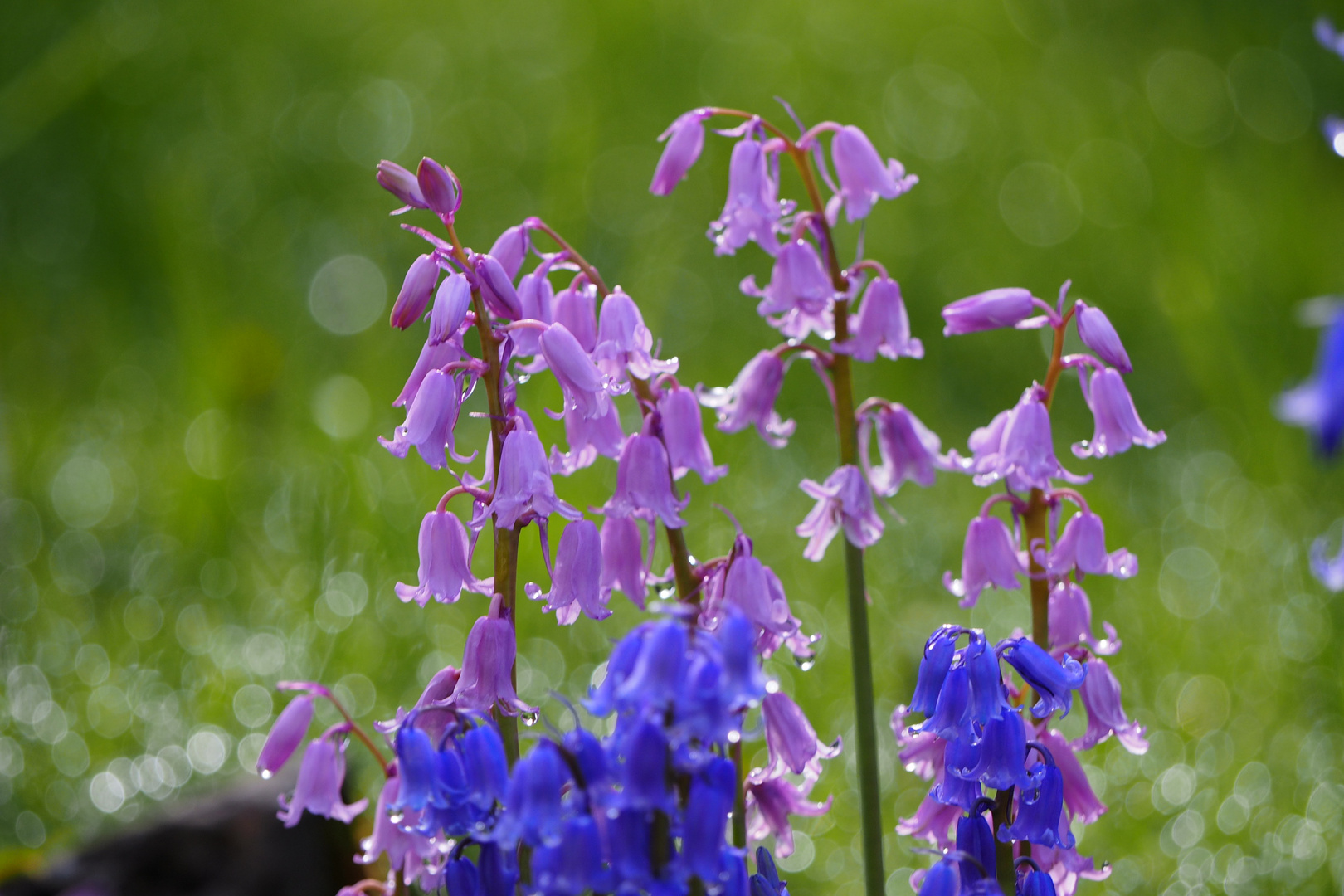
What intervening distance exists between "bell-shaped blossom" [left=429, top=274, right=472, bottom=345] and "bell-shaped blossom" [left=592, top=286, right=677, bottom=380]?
20 cm

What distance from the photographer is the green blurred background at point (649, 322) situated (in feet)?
11.2

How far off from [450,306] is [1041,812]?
84 cm

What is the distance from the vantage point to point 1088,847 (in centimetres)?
283

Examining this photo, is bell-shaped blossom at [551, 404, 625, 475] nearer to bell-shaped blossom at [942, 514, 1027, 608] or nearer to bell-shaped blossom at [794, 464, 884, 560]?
bell-shaped blossom at [794, 464, 884, 560]

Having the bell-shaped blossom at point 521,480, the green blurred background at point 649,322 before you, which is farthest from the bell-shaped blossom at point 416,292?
the green blurred background at point 649,322

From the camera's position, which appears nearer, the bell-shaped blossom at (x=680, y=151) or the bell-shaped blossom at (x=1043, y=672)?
the bell-shaped blossom at (x=1043, y=672)

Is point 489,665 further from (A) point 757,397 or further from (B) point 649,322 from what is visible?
(B) point 649,322

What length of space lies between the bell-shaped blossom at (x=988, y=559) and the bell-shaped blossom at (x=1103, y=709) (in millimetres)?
149

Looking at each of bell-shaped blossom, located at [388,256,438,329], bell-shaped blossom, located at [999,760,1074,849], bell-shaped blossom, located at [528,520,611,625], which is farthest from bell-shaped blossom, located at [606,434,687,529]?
bell-shaped blossom, located at [999,760,1074,849]

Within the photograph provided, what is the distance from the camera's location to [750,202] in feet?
5.58

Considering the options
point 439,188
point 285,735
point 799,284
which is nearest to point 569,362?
point 439,188

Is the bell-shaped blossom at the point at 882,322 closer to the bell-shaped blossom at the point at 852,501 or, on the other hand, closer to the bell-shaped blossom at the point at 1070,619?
the bell-shaped blossom at the point at 852,501

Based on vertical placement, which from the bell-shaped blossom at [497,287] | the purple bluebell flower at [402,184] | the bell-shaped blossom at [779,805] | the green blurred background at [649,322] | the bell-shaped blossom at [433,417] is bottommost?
the bell-shaped blossom at [779,805]

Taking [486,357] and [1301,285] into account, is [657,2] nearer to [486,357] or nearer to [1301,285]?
[1301,285]
